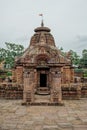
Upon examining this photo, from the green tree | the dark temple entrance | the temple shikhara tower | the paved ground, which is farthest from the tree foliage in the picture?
the paved ground

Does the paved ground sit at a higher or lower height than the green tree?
lower

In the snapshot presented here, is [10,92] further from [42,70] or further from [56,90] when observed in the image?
[42,70]

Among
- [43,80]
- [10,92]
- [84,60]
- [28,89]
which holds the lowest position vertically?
[10,92]

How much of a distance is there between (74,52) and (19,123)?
5040 cm

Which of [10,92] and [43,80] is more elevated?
[43,80]

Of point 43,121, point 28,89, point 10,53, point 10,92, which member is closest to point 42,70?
point 10,92

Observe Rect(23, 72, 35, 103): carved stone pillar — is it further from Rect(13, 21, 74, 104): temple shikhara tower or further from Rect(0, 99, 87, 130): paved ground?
Rect(0, 99, 87, 130): paved ground

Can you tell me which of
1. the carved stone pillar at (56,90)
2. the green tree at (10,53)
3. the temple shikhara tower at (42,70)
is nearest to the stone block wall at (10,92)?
the temple shikhara tower at (42,70)

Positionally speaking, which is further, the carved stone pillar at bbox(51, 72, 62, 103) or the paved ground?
the carved stone pillar at bbox(51, 72, 62, 103)

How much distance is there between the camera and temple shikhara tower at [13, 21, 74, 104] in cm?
1079

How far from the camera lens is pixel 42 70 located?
16.4 metres

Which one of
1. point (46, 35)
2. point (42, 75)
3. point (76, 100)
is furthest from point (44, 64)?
point (76, 100)

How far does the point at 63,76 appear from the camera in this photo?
17250mm

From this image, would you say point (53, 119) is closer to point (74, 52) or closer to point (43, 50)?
point (43, 50)
